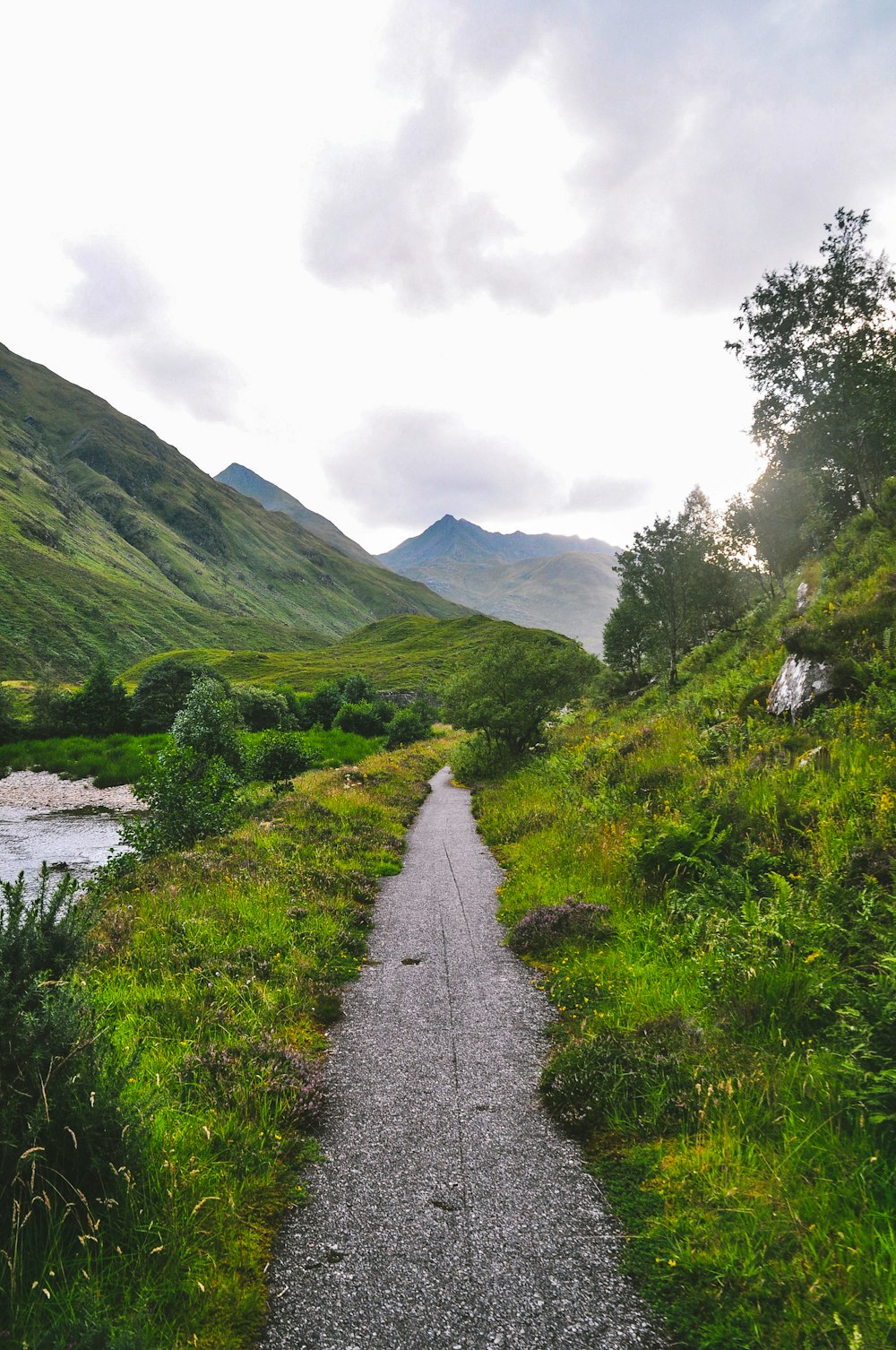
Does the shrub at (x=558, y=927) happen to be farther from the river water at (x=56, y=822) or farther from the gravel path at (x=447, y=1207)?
the river water at (x=56, y=822)

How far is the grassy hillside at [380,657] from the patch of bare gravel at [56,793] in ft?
100

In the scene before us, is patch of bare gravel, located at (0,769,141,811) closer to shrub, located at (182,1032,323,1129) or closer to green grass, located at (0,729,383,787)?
green grass, located at (0,729,383,787)

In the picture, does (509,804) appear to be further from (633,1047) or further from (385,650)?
(385,650)

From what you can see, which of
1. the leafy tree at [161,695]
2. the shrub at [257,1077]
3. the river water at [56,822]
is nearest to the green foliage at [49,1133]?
the shrub at [257,1077]

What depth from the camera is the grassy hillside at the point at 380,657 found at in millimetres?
96375

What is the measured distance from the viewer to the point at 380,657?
139 m

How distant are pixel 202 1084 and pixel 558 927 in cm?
525

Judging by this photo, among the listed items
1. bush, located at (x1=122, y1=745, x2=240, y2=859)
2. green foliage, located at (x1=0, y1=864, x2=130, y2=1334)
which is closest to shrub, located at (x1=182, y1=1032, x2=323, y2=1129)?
green foliage, located at (x1=0, y1=864, x2=130, y2=1334)

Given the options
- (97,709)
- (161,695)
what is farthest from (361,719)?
(97,709)

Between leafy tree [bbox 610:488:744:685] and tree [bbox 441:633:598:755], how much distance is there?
32.9 feet

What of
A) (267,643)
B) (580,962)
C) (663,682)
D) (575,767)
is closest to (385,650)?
(267,643)

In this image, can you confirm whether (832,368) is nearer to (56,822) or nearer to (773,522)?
(773,522)

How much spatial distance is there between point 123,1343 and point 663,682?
36.2 meters

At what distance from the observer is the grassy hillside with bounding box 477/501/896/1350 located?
10.3ft
